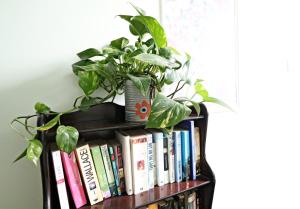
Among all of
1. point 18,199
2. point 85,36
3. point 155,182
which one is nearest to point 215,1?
point 85,36

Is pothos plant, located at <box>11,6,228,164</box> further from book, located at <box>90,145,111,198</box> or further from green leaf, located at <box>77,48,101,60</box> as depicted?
book, located at <box>90,145,111,198</box>

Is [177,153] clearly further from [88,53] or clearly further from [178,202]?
[88,53]

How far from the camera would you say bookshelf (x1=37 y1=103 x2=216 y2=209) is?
0.77 m

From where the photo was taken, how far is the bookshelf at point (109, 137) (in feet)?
2.52

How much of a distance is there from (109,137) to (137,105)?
9.7 inches

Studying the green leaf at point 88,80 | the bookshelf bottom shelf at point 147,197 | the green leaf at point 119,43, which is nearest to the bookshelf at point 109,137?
the bookshelf bottom shelf at point 147,197

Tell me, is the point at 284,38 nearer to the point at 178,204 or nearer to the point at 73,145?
the point at 178,204

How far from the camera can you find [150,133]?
971 millimetres

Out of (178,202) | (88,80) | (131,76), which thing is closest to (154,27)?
(131,76)

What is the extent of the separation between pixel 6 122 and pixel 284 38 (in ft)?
5.84

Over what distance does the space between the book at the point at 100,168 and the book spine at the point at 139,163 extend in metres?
0.12

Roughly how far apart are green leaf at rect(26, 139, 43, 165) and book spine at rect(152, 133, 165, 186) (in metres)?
0.45

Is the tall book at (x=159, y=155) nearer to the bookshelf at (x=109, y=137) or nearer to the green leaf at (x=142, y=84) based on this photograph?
the bookshelf at (x=109, y=137)

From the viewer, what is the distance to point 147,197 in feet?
2.98
